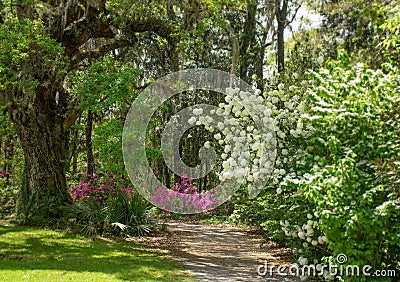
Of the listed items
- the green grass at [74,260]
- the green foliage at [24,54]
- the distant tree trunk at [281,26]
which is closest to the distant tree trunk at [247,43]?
the distant tree trunk at [281,26]

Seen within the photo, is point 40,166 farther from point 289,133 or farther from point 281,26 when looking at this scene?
point 281,26

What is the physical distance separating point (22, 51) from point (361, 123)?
6.61 meters

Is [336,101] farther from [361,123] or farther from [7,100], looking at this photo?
[7,100]

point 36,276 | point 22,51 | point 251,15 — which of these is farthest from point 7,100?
point 251,15

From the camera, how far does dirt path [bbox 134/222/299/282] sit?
6.77 m

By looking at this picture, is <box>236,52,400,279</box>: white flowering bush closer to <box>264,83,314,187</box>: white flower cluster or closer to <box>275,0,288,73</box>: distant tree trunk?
<box>264,83,314,187</box>: white flower cluster

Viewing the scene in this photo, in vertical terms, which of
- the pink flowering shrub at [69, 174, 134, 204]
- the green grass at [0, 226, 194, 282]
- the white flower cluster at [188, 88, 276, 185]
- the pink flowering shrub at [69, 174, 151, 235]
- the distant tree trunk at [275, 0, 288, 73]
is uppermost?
the distant tree trunk at [275, 0, 288, 73]

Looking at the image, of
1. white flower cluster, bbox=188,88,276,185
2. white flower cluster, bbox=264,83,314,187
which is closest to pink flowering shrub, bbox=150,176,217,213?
white flower cluster, bbox=188,88,276,185

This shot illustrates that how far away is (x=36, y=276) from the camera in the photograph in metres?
6.11

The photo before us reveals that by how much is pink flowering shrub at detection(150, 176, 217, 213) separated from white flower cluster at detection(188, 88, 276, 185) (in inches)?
338

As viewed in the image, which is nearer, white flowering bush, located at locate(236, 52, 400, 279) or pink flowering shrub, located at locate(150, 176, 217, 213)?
white flowering bush, located at locate(236, 52, 400, 279)

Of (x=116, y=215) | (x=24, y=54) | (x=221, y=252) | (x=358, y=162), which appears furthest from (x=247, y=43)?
(x=358, y=162)

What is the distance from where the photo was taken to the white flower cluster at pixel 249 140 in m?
6.02

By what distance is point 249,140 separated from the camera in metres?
6.26
